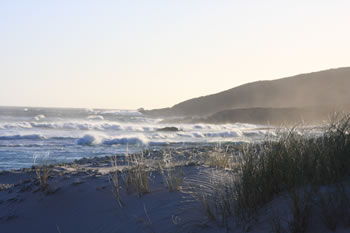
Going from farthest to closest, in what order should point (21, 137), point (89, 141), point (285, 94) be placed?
point (285, 94) → point (21, 137) → point (89, 141)

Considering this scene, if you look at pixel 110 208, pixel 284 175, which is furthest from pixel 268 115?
pixel 284 175

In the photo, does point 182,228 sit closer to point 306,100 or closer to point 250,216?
point 250,216

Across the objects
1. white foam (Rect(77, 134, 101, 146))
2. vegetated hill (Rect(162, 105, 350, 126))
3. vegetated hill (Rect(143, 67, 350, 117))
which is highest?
vegetated hill (Rect(143, 67, 350, 117))

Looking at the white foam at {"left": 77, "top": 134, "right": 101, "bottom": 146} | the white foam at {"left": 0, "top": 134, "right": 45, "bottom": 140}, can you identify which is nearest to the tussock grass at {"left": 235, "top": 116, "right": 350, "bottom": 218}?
the white foam at {"left": 77, "top": 134, "right": 101, "bottom": 146}

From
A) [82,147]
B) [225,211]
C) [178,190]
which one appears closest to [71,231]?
[178,190]

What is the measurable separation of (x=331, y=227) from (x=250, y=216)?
0.76 m

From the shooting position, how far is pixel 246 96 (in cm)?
6725

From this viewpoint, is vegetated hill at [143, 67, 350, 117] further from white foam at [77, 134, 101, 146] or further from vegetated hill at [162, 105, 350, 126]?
white foam at [77, 134, 101, 146]

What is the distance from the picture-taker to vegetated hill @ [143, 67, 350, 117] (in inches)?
2254

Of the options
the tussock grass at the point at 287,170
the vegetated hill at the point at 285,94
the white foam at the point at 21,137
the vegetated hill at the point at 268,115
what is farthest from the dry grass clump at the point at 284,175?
the vegetated hill at the point at 285,94

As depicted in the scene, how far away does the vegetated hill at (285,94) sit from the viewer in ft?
188

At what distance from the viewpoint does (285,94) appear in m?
62.6

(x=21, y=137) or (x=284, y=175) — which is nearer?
(x=284, y=175)

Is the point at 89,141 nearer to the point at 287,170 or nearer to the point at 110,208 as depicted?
the point at 110,208
